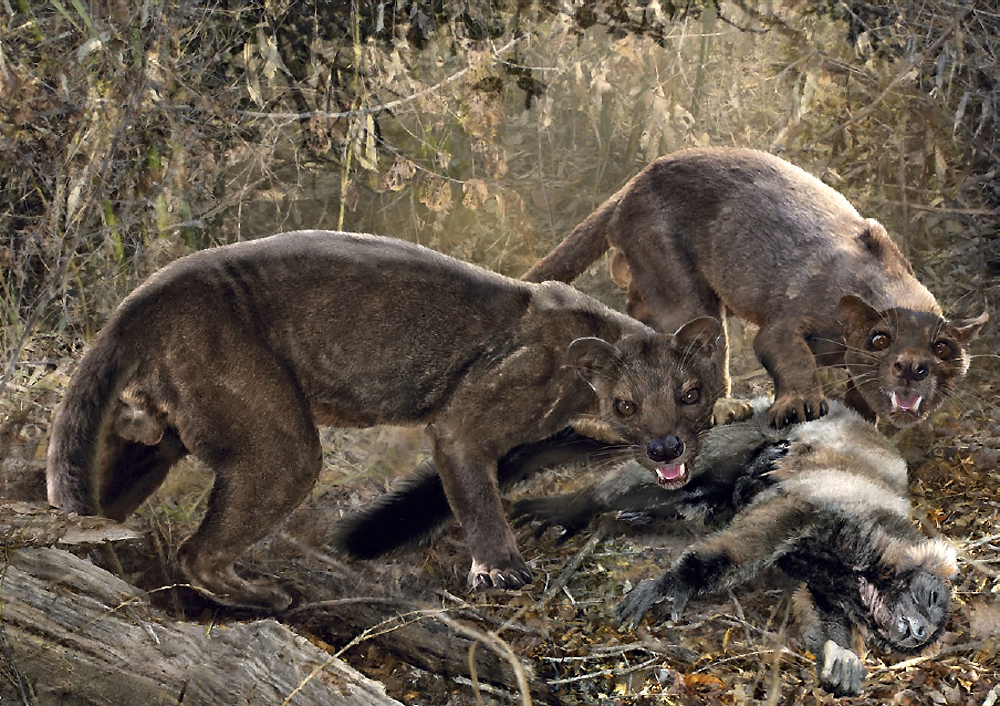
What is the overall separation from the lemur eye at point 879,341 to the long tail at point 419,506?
125 centimetres

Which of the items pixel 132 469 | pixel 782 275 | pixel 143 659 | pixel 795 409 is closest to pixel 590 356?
pixel 795 409

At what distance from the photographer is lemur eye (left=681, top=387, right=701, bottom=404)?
4.02 m

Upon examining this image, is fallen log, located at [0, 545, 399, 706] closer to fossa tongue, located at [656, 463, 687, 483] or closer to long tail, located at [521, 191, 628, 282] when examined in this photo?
fossa tongue, located at [656, 463, 687, 483]

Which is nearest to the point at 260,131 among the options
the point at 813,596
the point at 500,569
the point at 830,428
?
the point at 500,569

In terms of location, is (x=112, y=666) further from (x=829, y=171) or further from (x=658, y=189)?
(x=829, y=171)

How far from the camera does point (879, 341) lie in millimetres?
4562

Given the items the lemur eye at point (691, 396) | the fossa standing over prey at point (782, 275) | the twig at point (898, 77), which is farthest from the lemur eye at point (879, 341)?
the twig at point (898, 77)

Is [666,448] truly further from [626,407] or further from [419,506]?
[419,506]

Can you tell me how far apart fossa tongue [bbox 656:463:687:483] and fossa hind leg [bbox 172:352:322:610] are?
132 centimetres

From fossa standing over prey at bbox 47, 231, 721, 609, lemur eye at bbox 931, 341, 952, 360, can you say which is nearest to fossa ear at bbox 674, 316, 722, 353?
fossa standing over prey at bbox 47, 231, 721, 609

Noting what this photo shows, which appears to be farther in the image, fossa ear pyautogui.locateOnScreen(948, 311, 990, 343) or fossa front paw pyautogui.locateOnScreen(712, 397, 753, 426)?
fossa front paw pyautogui.locateOnScreen(712, 397, 753, 426)

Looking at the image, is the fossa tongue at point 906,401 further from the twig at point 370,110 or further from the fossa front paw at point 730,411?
the twig at point 370,110

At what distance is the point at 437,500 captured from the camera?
4.29m

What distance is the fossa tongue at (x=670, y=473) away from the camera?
Result: 396cm
